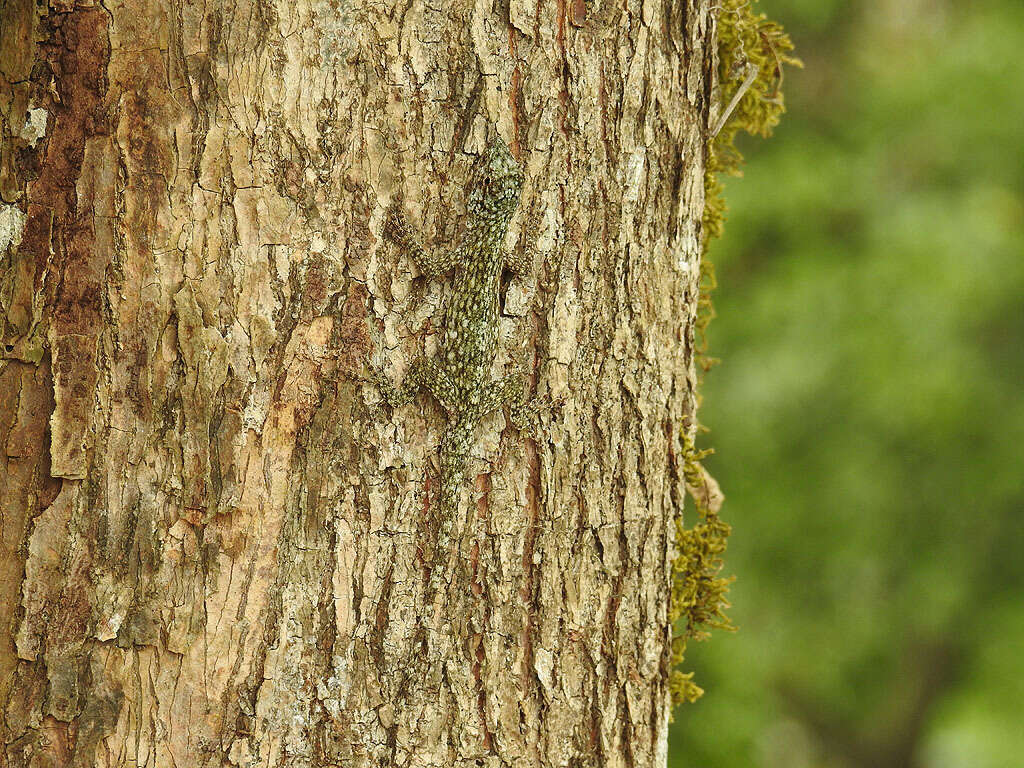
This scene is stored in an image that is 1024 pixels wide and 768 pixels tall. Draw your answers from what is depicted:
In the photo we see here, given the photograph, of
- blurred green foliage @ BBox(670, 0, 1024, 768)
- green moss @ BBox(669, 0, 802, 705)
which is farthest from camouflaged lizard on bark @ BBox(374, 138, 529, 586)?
blurred green foliage @ BBox(670, 0, 1024, 768)

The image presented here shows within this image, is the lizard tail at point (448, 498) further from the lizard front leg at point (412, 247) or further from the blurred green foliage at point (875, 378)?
the blurred green foliage at point (875, 378)

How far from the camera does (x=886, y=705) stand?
9.20 m

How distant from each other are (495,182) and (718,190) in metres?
0.95

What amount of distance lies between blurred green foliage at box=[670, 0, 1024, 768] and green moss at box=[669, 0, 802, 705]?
10.8 feet

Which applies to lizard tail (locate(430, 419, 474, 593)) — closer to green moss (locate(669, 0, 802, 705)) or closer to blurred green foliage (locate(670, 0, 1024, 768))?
green moss (locate(669, 0, 802, 705))

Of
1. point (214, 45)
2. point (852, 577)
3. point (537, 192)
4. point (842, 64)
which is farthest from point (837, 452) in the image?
point (214, 45)

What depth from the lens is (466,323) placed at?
2.18 meters

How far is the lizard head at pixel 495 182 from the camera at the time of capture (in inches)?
82.7

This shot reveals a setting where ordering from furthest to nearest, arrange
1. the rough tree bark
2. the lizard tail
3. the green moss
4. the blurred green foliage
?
the blurred green foliage, the green moss, the lizard tail, the rough tree bark

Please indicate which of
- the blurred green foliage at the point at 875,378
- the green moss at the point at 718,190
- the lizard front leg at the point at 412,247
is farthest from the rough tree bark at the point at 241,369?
the blurred green foliage at the point at 875,378

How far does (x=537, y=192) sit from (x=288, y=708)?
47.8 inches

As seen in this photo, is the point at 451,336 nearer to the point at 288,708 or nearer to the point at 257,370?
the point at 257,370

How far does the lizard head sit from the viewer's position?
2.10m

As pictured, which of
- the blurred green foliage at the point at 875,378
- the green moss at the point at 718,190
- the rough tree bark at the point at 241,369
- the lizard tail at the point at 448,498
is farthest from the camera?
the blurred green foliage at the point at 875,378
